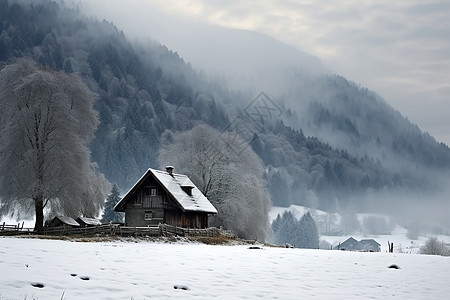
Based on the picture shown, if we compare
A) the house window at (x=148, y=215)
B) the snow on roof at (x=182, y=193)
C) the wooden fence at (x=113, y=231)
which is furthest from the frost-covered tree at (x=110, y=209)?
the wooden fence at (x=113, y=231)

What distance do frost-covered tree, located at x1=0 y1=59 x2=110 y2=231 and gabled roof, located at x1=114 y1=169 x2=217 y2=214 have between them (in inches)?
261

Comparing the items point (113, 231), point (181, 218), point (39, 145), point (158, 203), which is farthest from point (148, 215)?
point (39, 145)

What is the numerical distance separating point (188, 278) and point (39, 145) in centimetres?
2970

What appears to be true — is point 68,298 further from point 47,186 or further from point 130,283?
point 47,186

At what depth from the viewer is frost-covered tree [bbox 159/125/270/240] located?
2245 inches

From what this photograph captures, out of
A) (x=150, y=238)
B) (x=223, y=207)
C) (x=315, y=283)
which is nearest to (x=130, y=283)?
(x=315, y=283)

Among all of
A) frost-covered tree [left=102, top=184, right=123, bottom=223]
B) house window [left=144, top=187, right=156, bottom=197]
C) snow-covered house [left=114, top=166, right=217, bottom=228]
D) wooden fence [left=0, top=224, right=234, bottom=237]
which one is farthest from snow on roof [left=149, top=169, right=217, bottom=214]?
frost-covered tree [left=102, top=184, right=123, bottom=223]

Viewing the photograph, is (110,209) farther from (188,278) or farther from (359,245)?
(359,245)

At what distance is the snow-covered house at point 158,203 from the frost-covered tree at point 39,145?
23.5 feet

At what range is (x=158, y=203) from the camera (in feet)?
158

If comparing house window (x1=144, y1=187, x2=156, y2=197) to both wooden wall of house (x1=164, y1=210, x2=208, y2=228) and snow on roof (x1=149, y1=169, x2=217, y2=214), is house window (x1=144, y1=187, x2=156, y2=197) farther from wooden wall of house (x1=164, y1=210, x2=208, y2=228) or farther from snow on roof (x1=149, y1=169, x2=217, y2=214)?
wooden wall of house (x1=164, y1=210, x2=208, y2=228)

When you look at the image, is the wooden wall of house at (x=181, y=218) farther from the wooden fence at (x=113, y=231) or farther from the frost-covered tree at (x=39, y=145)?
the frost-covered tree at (x=39, y=145)

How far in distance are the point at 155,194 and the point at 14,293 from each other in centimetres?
3760

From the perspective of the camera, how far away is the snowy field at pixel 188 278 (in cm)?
1219
